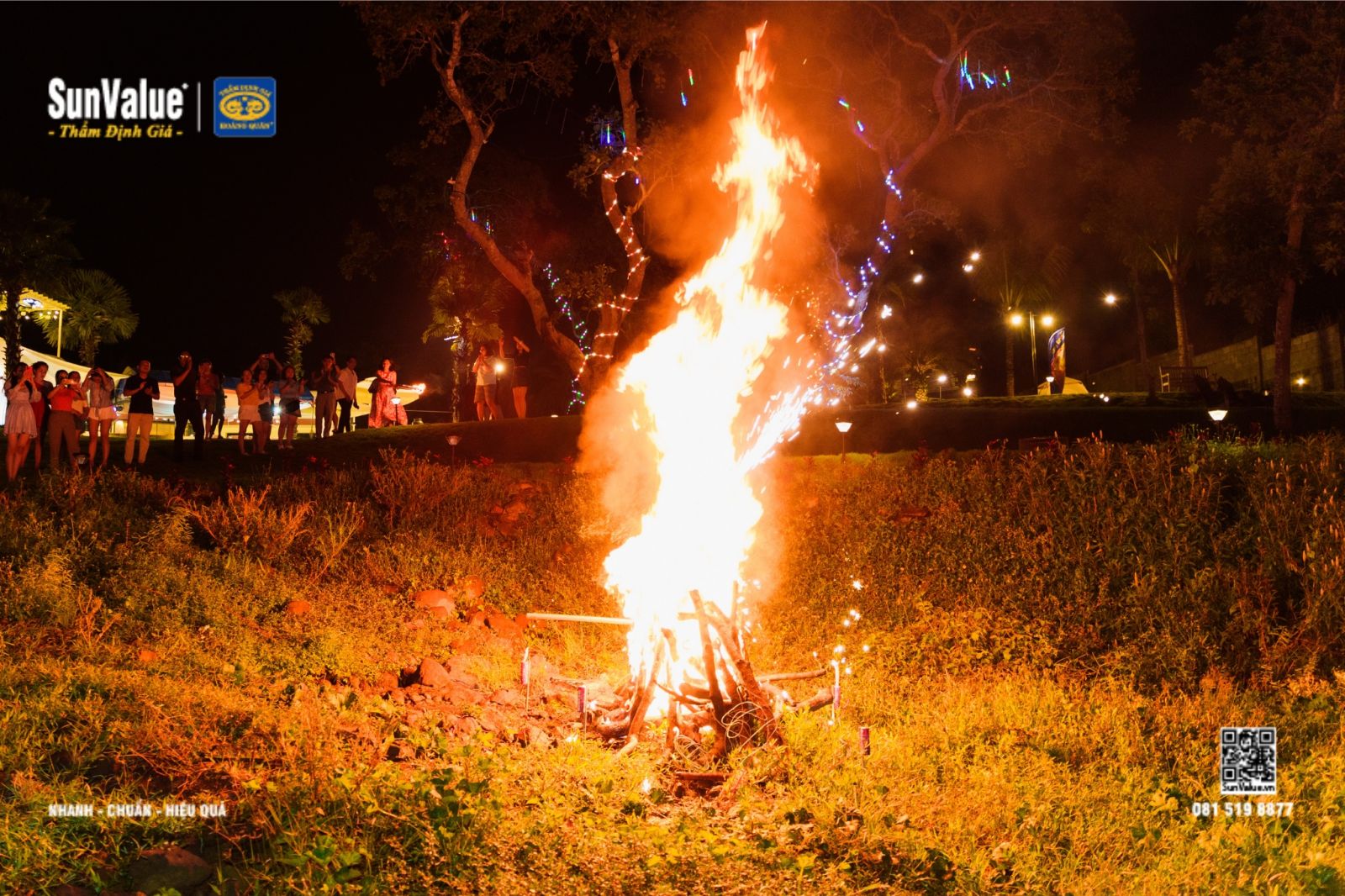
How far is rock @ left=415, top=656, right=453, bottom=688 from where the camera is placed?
7340 millimetres

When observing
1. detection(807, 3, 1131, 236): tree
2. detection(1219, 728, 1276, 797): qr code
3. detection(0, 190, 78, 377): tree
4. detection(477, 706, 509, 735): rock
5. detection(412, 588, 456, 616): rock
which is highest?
detection(807, 3, 1131, 236): tree

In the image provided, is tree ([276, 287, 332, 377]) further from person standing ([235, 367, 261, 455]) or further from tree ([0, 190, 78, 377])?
person standing ([235, 367, 261, 455])

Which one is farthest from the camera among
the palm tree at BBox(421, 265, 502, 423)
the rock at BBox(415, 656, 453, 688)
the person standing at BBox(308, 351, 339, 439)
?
the palm tree at BBox(421, 265, 502, 423)

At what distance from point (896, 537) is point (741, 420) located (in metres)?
2.43

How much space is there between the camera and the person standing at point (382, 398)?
867 inches

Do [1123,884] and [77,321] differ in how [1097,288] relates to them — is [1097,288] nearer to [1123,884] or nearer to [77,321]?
[77,321]

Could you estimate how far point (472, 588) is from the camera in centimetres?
998

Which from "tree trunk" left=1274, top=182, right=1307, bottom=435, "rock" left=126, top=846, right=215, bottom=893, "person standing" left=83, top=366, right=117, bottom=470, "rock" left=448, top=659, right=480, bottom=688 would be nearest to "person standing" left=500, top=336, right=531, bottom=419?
"person standing" left=83, top=366, right=117, bottom=470

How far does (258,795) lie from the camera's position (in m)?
5.09

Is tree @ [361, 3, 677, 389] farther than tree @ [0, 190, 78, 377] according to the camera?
No

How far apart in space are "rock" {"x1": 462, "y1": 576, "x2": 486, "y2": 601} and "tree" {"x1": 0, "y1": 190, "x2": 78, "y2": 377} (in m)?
22.2

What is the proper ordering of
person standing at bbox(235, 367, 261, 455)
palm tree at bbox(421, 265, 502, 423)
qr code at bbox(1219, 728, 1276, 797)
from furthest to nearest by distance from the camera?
1. palm tree at bbox(421, 265, 502, 423)
2. person standing at bbox(235, 367, 261, 455)
3. qr code at bbox(1219, 728, 1276, 797)

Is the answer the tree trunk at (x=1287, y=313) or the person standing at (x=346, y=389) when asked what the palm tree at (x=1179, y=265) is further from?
the person standing at (x=346, y=389)

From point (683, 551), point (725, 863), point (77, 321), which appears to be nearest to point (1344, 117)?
point (683, 551)
